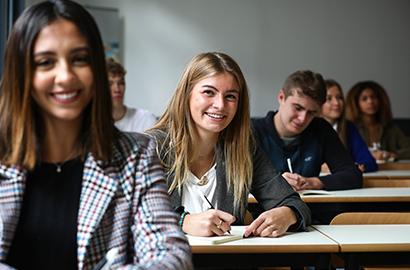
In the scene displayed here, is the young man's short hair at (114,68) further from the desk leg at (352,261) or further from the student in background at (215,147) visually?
the desk leg at (352,261)

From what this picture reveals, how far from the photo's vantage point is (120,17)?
5.36 metres

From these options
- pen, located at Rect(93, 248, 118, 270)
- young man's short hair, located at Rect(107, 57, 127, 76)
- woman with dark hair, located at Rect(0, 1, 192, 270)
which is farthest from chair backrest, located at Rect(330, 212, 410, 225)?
young man's short hair, located at Rect(107, 57, 127, 76)

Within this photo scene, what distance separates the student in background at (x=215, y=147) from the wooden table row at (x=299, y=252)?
33 cm

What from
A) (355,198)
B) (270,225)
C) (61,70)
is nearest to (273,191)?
(270,225)

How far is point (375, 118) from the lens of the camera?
443 cm

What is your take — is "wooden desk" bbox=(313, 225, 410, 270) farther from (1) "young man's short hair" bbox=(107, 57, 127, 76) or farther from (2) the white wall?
(2) the white wall

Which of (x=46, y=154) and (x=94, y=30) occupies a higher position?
(x=94, y=30)

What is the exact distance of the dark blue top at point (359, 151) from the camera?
11.0 ft

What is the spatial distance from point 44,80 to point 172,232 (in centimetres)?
47

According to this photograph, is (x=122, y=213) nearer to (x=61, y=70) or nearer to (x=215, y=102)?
(x=61, y=70)

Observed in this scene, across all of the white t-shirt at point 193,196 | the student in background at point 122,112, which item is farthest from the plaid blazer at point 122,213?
the student in background at point 122,112

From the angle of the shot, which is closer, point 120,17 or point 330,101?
point 330,101

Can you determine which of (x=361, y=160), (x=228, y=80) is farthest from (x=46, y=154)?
(x=361, y=160)

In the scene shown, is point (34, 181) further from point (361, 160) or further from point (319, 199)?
point (361, 160)
